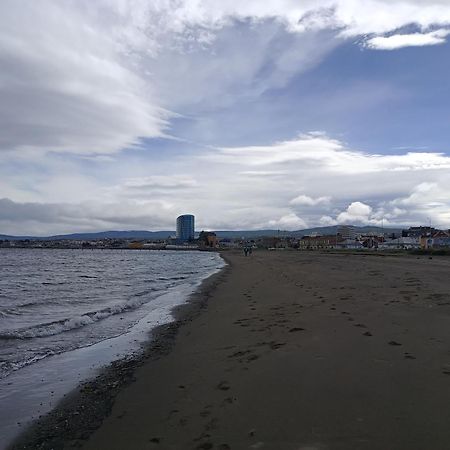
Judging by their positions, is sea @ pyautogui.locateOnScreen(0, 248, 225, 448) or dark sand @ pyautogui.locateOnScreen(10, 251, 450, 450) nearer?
dark sand @ pyautogui.locateOnScreen(10, 251, 450, 450)

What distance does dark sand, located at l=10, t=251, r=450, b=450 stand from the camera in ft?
12.3

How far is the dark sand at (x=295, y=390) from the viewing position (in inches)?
148

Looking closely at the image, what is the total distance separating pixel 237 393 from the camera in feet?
16.6

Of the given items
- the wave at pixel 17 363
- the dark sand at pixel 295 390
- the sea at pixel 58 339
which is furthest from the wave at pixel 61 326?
the dark sand at pixel 295 390

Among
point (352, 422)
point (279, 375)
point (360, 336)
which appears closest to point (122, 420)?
point (279, 375)

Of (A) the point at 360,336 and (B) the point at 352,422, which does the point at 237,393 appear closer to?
(B) the point at 352,422

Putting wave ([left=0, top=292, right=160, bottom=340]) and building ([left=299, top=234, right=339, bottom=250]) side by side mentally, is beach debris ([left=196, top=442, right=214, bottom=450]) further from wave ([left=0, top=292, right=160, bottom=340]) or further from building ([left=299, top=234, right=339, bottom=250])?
building ([left=299, top=234, right=339, bottom=250])

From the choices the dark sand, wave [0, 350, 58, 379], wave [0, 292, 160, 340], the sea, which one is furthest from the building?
wave [0, 350, 58, 379]

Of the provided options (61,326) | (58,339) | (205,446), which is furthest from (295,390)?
(61,326)

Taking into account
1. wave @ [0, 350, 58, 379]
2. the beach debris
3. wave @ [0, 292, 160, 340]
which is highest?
the beach debris

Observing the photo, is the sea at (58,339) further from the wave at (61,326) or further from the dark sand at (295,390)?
the dark sand at (295,390)

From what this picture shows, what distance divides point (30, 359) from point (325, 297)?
29.1ft

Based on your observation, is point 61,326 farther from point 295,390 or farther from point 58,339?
point 295,390

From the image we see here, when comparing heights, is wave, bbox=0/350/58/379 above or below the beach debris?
below
